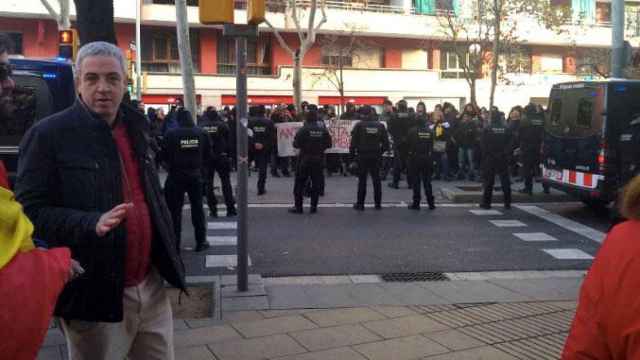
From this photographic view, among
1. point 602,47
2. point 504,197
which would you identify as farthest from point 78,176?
point 602,47

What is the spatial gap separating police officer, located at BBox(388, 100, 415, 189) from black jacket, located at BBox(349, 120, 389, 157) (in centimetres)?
291

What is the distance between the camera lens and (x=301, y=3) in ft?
124

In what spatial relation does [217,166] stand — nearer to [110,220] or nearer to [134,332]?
[134,332]

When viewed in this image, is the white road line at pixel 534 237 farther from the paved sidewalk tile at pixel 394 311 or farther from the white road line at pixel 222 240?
the paved sidewalk tile at pixel 394 311

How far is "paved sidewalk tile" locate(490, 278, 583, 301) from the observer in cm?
709

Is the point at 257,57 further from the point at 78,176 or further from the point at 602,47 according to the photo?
the point at 78,176

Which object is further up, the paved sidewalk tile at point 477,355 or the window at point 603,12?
the window at point 603,12

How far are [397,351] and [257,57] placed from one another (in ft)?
117

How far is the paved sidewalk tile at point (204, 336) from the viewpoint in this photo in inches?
212

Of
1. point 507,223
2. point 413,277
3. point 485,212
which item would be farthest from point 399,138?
point 413,277

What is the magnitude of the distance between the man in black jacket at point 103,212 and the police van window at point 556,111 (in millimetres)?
11040

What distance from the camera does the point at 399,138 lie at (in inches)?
647

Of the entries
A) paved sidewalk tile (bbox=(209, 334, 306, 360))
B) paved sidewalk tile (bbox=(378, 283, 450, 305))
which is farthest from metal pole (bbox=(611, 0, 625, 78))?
paved sidewalk tile (bbox=(209, 334, 306, 360))

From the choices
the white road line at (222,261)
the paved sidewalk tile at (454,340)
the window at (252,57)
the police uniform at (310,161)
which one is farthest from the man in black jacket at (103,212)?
the window at (252,57)
